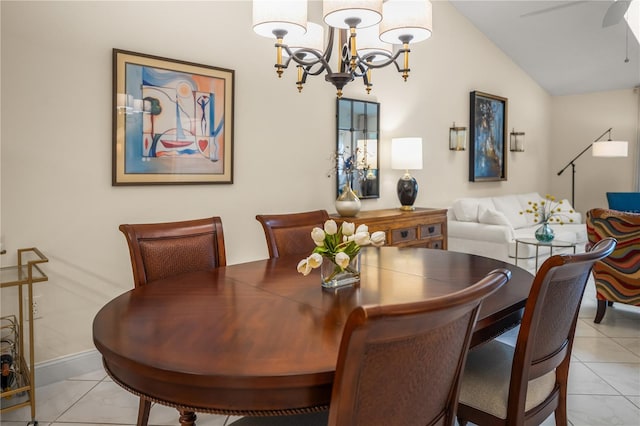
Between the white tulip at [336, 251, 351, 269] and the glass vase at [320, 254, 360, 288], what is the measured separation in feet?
0.16

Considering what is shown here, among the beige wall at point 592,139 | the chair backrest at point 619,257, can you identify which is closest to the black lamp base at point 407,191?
the chair backrest at point 619,257

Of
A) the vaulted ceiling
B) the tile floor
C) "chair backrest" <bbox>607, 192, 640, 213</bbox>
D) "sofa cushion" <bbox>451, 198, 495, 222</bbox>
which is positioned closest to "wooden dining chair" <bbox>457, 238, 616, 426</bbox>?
the tile floor

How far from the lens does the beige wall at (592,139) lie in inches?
261

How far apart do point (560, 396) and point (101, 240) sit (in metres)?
2.46

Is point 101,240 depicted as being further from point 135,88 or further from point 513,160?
point 513,160

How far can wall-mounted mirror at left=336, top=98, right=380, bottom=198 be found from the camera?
13.0 feet

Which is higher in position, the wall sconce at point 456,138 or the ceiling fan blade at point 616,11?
the ceiling fan blade at point 616,11

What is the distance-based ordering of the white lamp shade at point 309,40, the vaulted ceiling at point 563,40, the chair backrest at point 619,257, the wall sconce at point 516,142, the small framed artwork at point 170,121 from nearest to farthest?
the white lamp shade at point 309,40, the small framed artwork at point 170,121, the chair backrest at point 619,257, the vaulted ceiling at point 563,40, the wall sconce at point 516,142

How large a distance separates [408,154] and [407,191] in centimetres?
34

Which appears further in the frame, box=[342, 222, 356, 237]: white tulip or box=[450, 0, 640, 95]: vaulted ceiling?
box=[450, 0, 640, 95]: vaulted ceiling

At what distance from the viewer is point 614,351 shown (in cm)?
287

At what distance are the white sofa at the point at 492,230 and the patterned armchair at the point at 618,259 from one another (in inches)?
52.6

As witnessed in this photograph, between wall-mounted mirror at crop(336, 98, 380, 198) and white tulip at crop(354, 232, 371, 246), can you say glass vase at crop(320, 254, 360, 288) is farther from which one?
wall-mounted mirror at crop(336, 98, 380, 198)

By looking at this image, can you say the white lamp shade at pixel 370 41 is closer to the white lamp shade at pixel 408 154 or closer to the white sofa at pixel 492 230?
the white lamp shade at pixel 408 154
